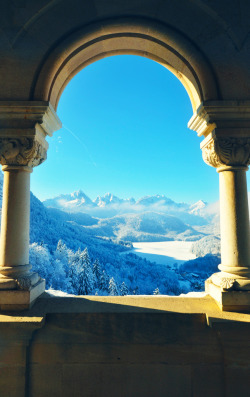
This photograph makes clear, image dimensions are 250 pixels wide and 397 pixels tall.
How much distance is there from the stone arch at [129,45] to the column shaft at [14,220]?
3.59 ft

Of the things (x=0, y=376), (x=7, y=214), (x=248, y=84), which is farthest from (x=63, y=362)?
(x=248, y=84)

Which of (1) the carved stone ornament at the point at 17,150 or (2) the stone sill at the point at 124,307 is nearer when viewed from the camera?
(2) the stone sill at the point at 124,307

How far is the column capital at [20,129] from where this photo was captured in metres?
3.12

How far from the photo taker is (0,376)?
2717 millimetres

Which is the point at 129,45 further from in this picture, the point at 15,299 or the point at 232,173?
the point at 15,299

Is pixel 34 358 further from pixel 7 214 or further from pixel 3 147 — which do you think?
pixel 3 147

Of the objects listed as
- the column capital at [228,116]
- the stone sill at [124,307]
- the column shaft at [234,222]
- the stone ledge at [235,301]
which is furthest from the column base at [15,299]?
the column capital at [228,116]

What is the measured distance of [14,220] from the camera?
315cm

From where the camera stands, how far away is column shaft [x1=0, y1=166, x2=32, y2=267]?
3.09 metres

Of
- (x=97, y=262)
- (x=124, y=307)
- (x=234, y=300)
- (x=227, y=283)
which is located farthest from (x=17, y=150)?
(x=97, y=262)

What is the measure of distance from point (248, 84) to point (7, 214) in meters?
3.64

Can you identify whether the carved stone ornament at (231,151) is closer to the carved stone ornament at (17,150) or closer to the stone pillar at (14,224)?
the carved stone ornament at (17,150)

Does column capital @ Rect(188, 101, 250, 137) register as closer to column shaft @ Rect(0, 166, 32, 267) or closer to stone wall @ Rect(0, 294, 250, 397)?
stone wall @ Rect(0, 294, 250, 397)

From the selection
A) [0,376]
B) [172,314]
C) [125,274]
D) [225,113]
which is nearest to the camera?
[0,376]
